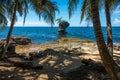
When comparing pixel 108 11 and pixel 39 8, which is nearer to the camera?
pixel 108 11

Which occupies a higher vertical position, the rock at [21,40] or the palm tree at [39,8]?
the palm tree at [39,8]

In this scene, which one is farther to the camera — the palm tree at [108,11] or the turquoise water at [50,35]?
the turquoise water at [50,35]

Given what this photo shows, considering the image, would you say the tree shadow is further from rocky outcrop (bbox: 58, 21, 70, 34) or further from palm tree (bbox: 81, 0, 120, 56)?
rocky outcrop (bbox: 58, 21, 70, 34)

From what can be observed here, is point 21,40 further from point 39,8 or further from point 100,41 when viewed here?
point 100,41

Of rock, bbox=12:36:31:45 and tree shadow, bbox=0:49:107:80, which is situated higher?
tree shadow, bbox=0:49:107:80

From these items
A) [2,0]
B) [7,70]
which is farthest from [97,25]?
[2,0]

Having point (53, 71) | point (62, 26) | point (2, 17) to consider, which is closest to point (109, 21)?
point (53, 71)

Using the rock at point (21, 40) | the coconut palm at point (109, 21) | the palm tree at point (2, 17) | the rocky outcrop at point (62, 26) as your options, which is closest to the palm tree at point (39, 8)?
the palm tree at point (2, 17)

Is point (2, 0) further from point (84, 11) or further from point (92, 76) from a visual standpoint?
point (92, 76)

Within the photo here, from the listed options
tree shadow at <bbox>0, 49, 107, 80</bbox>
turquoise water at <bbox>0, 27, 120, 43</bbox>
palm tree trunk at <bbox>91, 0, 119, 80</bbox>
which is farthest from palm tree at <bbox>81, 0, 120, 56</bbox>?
turquoise water at <bbox>0, 27, 120, 43</bbox>

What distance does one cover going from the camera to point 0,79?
12039mm

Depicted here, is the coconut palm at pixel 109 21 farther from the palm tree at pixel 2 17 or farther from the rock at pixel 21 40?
the rock at pixel 21 40

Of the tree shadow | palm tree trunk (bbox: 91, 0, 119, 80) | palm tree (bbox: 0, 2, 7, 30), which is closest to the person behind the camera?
palm tree trunk (bbox: 91, 0, 119, 80)

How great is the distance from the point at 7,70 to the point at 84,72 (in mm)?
3944
